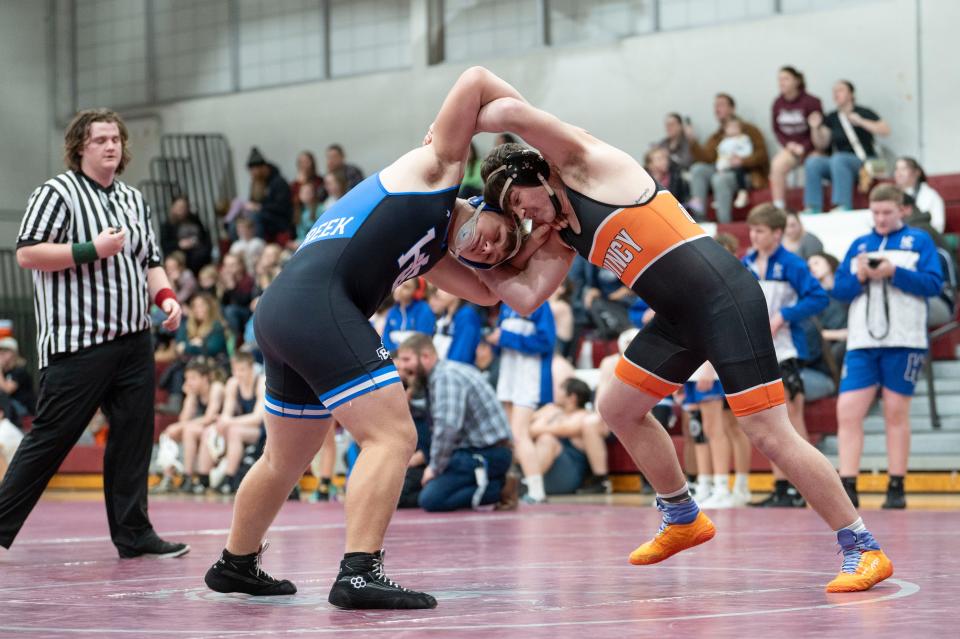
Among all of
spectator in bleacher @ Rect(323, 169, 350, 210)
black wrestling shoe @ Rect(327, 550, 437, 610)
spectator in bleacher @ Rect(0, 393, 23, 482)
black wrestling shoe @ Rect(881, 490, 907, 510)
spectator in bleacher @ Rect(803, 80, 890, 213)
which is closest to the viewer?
black wrestling shoe @ Rect(327, 550, 437, 610)

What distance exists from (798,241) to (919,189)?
1.15 meters

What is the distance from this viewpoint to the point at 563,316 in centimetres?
1131

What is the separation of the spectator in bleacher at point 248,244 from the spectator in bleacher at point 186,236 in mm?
472

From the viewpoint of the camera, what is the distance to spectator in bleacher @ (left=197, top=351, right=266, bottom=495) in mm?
12070

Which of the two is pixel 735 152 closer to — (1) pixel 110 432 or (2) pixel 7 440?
(2) pixel 7 440

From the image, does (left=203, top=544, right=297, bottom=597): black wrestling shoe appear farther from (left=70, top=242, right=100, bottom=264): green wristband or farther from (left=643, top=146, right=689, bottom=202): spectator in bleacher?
(left=643, top=146, right=689, bottom=202): spectator in bleacher

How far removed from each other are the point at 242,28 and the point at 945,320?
1232cm

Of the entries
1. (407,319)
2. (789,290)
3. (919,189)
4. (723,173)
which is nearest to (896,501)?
(789,290)

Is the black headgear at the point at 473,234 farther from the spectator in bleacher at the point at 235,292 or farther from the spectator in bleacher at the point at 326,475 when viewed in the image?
the spectator in bleacher at the point at 235,292

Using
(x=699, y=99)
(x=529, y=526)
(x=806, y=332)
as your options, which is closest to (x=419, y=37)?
Answer: (x=699, y=99)

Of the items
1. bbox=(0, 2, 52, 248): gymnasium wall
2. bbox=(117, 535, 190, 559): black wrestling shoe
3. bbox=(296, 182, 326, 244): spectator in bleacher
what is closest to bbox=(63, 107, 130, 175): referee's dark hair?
bbox=(117, 535, 190, 559): black wrestling shoe

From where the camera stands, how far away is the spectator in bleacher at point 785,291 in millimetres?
8305

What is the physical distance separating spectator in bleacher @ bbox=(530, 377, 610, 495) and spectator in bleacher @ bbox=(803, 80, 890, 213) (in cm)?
329

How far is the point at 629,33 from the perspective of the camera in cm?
1553
